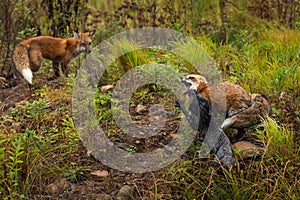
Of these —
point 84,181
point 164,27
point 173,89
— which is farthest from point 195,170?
point 164,27

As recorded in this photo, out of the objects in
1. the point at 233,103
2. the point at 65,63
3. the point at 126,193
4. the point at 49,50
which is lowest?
the point at 126,193

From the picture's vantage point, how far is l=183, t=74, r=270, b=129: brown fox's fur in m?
3.98

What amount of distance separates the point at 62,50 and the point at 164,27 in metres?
1.57

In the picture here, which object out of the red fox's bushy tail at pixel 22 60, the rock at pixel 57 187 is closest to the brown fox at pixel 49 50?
the red fox's bushy tail at pixel 22 60

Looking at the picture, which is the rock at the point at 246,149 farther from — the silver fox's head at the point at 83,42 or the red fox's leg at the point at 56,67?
the red fox's leg at the point at 56,67

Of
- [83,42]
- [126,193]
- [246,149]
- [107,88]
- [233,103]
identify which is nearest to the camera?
[126,193]

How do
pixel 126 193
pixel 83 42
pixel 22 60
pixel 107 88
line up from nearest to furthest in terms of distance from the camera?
pixel 126 193, pixel 107 88, pixel 22 60, pixel 83 42

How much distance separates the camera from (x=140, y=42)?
626 cm

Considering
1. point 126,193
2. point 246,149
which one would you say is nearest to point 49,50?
point 126,193

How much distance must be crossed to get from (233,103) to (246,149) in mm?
405

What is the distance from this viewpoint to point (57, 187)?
3.82 m

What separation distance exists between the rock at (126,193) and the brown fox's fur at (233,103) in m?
0.94

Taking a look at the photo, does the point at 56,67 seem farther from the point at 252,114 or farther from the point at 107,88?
the point at 252,114

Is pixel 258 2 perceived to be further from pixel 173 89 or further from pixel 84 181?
pixel 84 181
